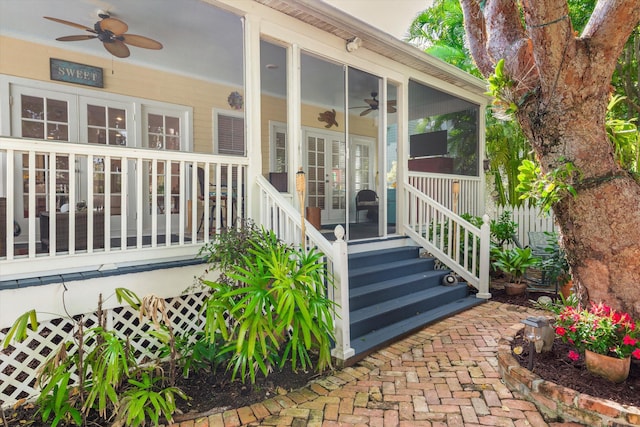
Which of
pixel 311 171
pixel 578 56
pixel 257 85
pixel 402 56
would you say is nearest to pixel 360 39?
pixel 402 56

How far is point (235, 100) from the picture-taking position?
6.96 m

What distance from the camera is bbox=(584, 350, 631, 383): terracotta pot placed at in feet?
8.07

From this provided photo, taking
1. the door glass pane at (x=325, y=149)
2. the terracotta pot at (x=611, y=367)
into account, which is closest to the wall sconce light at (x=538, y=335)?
the terracotta pot at (x=611, y=367)

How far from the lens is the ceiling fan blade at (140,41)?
14.9ft

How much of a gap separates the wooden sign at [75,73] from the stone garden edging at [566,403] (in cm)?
621

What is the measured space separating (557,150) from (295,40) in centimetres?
288

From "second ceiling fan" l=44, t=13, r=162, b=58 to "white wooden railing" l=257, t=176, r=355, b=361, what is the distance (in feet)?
8.13

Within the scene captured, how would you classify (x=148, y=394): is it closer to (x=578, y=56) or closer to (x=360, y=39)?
(x=578, y=56)

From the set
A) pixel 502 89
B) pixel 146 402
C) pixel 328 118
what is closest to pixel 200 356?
pixel 146 402

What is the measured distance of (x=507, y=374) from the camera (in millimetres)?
2846

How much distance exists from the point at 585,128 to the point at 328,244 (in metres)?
2.17

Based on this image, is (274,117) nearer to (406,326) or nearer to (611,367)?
(406,326)

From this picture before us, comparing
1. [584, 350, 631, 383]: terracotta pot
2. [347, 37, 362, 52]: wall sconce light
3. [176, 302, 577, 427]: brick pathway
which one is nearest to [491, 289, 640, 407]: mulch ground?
[584, 350, 631, 383]: terracotta pot

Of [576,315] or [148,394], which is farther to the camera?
[576,315]
